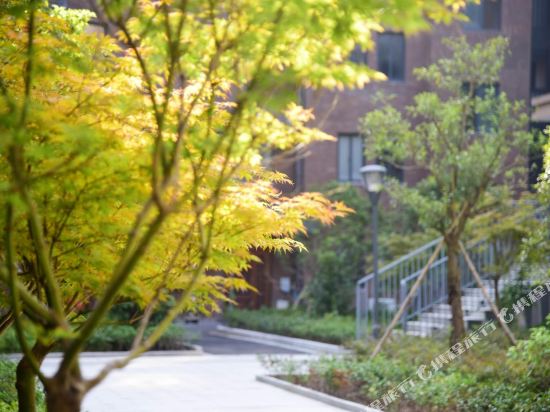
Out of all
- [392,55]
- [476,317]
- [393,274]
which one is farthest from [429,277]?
[392,55]

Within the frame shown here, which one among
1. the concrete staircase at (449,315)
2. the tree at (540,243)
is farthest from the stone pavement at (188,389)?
the tree at (540,243)

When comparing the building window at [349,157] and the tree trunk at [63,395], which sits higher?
the building window at [349,157]

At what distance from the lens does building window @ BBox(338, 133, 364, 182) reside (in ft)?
86.6

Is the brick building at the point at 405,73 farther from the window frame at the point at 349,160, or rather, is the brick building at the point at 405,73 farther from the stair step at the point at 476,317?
the stair step at the point at 476,317

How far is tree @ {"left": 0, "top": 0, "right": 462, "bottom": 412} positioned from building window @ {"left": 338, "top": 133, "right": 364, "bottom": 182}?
19891 millimetres

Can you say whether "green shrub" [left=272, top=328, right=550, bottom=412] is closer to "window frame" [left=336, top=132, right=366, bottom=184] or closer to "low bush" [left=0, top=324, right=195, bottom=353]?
"low bush" [left=0, top=324, right=195, bottom=353]

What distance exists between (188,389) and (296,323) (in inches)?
369

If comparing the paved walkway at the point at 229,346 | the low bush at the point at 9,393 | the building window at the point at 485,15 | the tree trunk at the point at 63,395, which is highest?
the building window at the point at 485,15

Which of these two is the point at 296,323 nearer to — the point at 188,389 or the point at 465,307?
the point at 465,307

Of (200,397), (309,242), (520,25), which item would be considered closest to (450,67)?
(200,397)

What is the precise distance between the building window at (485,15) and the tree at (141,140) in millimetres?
21059

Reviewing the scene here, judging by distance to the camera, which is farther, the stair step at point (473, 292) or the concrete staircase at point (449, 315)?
the stair step at point (473, 292)

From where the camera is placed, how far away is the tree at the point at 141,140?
4.61 metres
